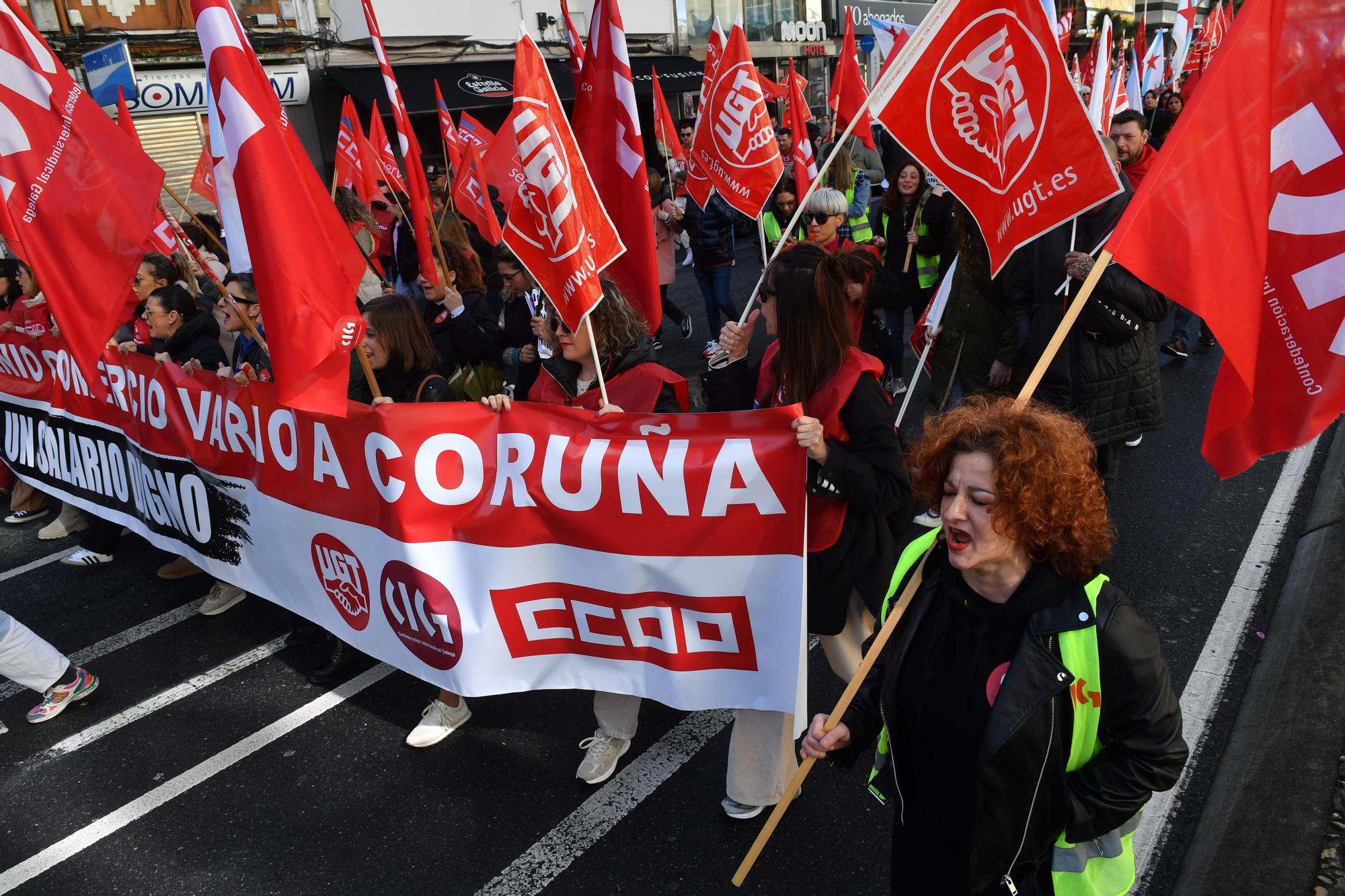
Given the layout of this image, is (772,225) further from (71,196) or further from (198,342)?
(71,196)

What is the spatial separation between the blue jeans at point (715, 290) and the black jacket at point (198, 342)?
188 inches

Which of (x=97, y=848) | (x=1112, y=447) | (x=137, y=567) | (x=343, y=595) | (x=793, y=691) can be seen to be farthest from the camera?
(x=137, y=567)

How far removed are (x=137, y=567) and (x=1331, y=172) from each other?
5.93 metres

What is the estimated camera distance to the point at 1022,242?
2910 mm

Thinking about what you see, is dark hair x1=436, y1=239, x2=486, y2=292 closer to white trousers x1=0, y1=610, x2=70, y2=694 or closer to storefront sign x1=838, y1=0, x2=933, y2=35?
white trousers x1=0, y1=610, x2=70, y2=694

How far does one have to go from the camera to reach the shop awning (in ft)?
57.7

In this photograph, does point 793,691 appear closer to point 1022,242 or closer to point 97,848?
point 1022,242

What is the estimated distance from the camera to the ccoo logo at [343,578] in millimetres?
3580

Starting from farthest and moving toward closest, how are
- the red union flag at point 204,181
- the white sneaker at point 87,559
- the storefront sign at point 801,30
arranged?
the storefront sign at point 801,30
the red union flag at point 204,181
the white sneaker at point 87,559

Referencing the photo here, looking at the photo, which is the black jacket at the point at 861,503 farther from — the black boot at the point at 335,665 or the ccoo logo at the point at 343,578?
the black boot at the point at 335,665

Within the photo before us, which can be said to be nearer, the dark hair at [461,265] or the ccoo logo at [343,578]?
the ccoo logo at [343,578]

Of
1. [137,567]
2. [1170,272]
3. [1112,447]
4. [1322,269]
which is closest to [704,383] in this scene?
[1170,272]

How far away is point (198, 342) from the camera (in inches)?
195

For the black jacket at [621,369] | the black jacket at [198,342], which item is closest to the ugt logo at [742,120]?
the black jacket at [621,369]
